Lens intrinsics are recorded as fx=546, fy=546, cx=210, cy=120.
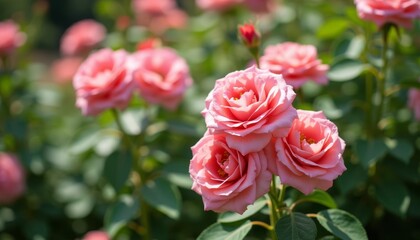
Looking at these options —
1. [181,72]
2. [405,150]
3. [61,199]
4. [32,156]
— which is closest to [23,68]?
[32,156]

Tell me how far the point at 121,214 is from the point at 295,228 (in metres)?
0.77

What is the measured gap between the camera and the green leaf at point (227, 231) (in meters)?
1.34

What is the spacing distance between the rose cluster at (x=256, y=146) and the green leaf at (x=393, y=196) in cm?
59

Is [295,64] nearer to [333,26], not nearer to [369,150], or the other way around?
[369,150]

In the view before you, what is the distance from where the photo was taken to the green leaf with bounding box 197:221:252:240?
4.38ft

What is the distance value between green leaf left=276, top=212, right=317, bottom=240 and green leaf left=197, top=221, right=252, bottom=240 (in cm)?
12

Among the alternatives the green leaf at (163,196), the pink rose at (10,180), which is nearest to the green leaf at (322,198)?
the green leaf at (163,196)

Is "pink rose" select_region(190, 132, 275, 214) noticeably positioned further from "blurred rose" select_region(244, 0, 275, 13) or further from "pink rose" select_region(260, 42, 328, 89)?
"blurred rose" select_region(244, 0, 275, 13)

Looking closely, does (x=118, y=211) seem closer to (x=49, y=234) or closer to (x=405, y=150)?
(x=49, y=234)

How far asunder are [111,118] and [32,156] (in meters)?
0.57

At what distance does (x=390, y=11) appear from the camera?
5.04 ft

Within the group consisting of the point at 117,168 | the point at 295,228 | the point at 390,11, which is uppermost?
the point at 390,11

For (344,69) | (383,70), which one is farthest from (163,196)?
(383,70)

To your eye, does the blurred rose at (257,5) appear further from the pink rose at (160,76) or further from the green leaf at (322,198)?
the green leaf at (322,198)
